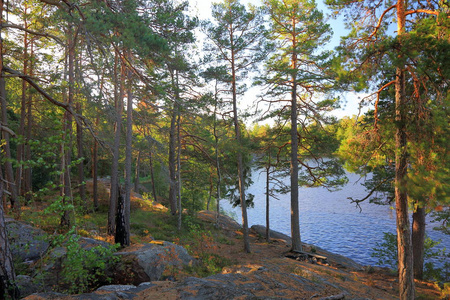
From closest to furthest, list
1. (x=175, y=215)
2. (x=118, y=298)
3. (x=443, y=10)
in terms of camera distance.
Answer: (x=118, y=298), (x=443, y=10), (x=175, y=215)

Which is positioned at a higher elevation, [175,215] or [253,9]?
[253,9]

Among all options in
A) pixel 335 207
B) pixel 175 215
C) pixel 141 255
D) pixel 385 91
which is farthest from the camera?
pixel 335 207

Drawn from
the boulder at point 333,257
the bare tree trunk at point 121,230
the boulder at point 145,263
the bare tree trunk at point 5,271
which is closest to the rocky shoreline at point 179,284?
the boulder at point 145,263

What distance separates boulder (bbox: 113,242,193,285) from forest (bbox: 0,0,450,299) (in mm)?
1910

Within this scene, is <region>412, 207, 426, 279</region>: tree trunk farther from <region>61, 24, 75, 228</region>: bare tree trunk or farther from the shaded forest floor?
<region>61, 24, 75, 228</region>: bare tree trunk

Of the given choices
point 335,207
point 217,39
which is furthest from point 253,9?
point 335,207

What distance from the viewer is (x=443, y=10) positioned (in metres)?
5.06

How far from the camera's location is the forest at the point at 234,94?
5246 mm

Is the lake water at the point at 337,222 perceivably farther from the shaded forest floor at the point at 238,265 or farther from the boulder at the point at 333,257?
the shaded forest floor at the point at 238,265

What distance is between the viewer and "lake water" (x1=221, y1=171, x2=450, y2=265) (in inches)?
760

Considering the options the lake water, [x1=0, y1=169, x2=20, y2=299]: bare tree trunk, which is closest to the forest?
[x1=0, y1=169, x2=20, y2=299]: bare tree trunk

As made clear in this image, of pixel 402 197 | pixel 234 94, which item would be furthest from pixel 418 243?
pixel 234 94

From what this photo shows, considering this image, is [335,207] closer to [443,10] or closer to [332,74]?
[332,74]

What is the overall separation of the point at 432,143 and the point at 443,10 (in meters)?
2.67
